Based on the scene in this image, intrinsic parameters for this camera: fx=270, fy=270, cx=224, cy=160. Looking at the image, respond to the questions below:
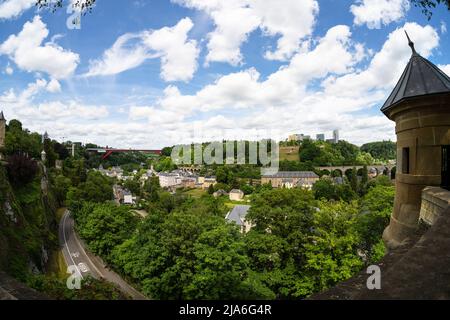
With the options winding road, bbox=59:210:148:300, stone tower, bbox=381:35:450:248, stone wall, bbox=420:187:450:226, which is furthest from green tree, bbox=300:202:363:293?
winding road, bbox=59:210:148:300

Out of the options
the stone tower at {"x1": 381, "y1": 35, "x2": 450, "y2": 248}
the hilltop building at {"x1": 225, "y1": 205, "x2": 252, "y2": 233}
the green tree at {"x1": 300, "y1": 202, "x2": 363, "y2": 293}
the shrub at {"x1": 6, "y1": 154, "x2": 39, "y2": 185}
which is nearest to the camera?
the stone tower at {"x1": 381, "y1": 35, "x2": 450, "y2": 248}

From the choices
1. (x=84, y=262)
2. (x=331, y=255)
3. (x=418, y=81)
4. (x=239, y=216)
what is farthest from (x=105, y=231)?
(x=418, y=81)

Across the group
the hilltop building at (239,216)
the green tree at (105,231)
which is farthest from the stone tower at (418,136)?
the hilltop building at (239,216)

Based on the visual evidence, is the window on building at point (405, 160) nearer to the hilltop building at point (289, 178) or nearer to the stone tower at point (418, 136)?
the stone tower at point (418, 136)

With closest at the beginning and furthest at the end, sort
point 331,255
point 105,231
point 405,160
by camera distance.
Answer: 1. point 405,160
2. point 331,255
3. point 105,231

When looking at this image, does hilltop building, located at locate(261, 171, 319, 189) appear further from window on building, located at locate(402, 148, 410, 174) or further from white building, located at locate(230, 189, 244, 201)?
window on building, located at locate(402, 148, 410, 174)

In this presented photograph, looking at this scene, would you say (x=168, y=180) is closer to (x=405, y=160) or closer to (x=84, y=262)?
(x=84, y=262)
